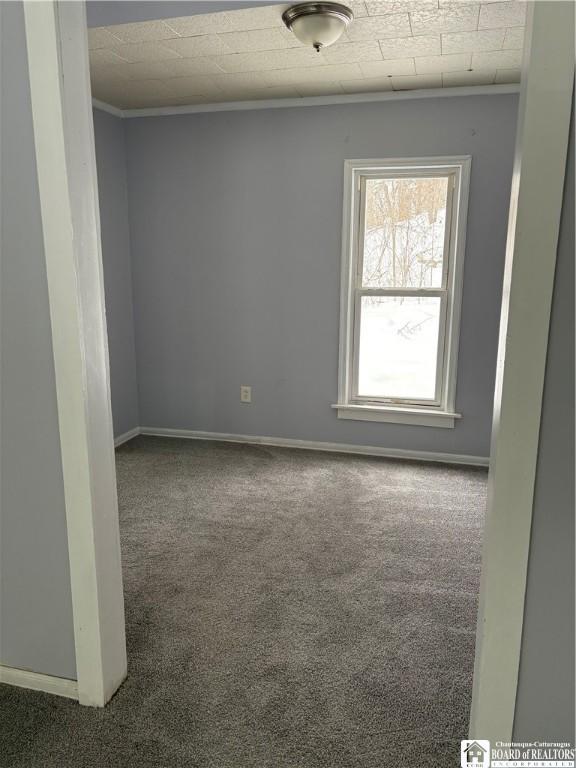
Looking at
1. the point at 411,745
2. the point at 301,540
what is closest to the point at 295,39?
the point at 301,540

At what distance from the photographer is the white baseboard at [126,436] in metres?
4.11

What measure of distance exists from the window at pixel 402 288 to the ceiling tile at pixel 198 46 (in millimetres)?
1151

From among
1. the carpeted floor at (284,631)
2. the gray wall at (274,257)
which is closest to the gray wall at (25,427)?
the carpeted floor at (284,631)

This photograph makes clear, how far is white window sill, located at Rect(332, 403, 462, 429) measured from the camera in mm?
3715

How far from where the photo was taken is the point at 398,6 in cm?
222

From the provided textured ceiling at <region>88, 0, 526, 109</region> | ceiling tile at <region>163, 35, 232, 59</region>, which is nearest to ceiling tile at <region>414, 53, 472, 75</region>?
textured ceiling at <region>88, 0, 526, 109</region>

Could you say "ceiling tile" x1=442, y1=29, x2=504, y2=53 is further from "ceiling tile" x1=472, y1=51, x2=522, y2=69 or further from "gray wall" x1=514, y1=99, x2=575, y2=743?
"gray wall" x1=514, y1=99, x2=575, y2=743

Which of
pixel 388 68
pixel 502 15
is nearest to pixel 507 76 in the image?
pixel 388 68

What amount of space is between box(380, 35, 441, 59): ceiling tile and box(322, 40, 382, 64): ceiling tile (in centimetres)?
4

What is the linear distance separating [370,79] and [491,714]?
10.4ft

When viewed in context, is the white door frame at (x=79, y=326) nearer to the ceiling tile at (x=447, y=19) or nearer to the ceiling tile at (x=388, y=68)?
the ceiling tile at (x=447, y=19)

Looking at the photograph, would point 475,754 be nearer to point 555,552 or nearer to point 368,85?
point 555,552

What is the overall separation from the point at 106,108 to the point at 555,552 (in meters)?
3.92

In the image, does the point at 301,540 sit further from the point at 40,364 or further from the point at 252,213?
the point at 252,213
